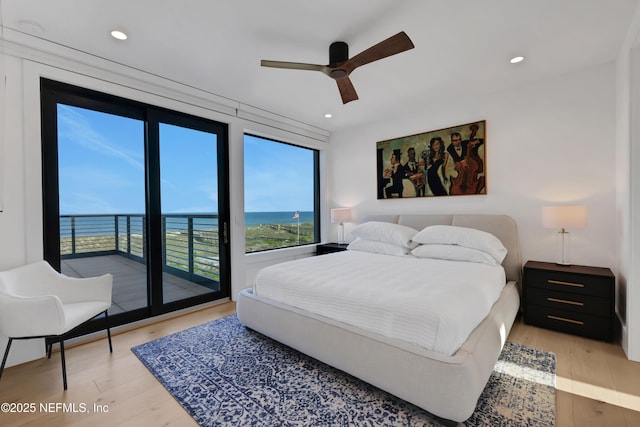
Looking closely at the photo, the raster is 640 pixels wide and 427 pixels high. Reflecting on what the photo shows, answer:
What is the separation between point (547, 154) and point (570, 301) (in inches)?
59.5

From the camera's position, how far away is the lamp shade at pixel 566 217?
2477 millimetres

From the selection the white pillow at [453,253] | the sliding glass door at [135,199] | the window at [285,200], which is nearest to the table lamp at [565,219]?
the white pillow at [453,253]

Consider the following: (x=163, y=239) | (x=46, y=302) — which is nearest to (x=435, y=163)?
(x=163, y=239)

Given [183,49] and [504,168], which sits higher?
[183,49]

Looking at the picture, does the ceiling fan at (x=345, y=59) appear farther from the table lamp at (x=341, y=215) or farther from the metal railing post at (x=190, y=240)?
the table lamp at (x=341, y=215)

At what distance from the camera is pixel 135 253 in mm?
2865

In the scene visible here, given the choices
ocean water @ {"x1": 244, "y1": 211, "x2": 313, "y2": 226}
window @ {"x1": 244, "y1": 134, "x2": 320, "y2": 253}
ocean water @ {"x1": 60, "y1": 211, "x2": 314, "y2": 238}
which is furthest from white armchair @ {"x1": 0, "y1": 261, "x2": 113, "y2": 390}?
ocean water @ {"x1": 244, "y1": 211, "x2": 313, "y2": 226}

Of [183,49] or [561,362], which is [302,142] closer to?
[183,49]

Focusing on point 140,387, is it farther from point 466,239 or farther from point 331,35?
point 466,239

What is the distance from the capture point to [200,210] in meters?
3.38

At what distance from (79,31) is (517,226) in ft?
14.7

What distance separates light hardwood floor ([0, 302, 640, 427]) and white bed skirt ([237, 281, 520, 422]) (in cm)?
46

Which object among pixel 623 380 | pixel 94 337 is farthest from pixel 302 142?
pixel 623 380

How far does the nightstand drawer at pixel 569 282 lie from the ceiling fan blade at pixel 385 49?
7.86ft
